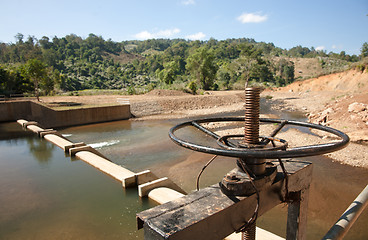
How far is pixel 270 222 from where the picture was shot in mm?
6535

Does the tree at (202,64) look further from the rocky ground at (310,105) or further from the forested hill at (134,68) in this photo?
the rocky ground at (310,105)

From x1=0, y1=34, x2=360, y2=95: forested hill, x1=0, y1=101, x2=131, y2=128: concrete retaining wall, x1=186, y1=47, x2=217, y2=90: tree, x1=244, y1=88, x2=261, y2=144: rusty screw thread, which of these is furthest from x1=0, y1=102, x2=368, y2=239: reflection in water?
x1=186, y1=47, x2=217, y2=90: tree

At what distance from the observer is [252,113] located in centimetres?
184

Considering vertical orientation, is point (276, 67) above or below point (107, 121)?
above

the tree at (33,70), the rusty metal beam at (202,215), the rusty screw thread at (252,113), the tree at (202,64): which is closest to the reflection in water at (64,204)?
the rusty metal beam at (202,215)

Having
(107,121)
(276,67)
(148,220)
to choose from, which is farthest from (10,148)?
(276,67)

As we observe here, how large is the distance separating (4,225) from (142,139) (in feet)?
34.6

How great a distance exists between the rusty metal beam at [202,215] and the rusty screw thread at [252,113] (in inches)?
15.7

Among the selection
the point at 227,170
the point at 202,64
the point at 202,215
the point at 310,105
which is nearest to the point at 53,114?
the point at 227,170

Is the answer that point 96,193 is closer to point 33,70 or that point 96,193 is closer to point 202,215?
point 202,215

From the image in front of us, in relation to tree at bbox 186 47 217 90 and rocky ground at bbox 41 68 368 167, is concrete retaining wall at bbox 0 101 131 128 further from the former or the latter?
tree at bbox 186 47 217 90

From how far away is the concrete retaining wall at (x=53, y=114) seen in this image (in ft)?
61.1

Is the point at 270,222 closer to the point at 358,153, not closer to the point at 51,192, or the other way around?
the point at 51,192

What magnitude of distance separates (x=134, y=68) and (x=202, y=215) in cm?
10950
